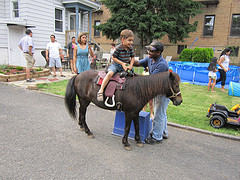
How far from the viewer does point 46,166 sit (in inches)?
110

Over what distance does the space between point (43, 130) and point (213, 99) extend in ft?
20.4

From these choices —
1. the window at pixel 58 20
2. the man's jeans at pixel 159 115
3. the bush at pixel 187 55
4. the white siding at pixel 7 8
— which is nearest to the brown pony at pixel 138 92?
the man's jeans at pixel 159 115

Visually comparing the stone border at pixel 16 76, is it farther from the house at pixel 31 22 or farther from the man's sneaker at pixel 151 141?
the man's sneaker at pixel 151 141

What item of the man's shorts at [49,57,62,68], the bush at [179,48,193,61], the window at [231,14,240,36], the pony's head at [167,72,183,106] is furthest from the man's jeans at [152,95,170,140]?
the window at [231,14,240,36]

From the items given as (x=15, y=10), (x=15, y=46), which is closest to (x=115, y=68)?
(x=15, y=46)

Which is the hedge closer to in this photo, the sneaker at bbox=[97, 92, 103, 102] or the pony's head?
the pony's head

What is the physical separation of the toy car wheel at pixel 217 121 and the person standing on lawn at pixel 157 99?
1.44 metres

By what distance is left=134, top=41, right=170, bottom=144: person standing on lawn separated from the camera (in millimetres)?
Answer: 3319

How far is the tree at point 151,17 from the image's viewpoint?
16.2 meters

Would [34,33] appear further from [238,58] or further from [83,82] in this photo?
[238,58]

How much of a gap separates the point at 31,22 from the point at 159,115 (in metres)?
12.1

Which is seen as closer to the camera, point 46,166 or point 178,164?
point 46,166

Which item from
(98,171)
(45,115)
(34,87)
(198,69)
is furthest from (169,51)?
(98,171)

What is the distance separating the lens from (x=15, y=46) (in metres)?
12.4
